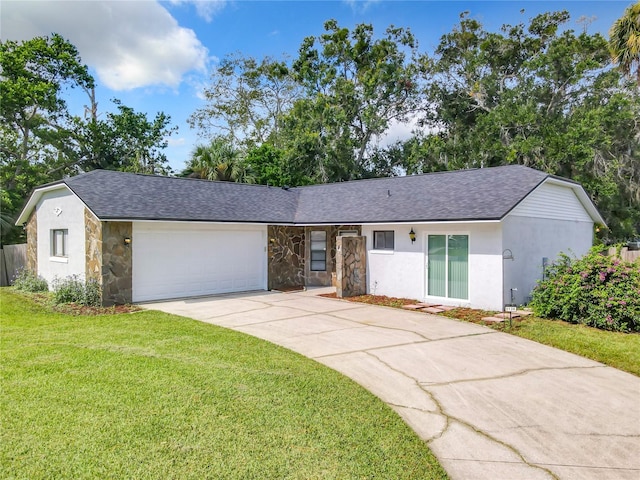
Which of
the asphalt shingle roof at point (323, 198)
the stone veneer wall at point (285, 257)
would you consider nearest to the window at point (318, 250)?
the stone veneer wall at point (285, 257)

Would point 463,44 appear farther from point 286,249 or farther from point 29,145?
point 29,145

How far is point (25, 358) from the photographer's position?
21.5ft

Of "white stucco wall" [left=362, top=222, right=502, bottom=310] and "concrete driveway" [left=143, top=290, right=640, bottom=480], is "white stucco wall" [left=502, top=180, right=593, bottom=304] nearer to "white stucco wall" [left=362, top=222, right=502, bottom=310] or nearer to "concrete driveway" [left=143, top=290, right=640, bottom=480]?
"white stucco wall" [left=362, top=222, right=502, bottom=310]

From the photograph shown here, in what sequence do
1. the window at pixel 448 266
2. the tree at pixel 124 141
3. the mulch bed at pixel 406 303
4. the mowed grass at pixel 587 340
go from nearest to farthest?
the mowed grass at pixel 587 340 → the mulch bed at pixel 406 303 → the window at pixel 448 266 → the tree at pixel 124 141

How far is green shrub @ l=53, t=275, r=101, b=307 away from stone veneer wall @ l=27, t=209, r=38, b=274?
4417 millimetres

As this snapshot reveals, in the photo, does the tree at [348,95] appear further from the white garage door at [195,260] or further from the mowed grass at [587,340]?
the mowed grass at [587,340]

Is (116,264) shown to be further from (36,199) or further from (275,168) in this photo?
(275,168)

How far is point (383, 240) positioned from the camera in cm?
1427

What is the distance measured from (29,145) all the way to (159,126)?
850 centimetres

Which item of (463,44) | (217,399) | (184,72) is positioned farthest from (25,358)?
(463,44)

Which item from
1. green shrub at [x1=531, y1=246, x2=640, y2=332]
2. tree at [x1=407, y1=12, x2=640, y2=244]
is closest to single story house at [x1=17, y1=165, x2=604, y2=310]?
green shrub at [x1=531, y1=246, x2=640, y2=332]

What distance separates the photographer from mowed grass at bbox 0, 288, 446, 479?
360 cm

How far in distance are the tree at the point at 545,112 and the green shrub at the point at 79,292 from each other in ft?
63.0

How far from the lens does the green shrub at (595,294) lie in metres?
9.30
